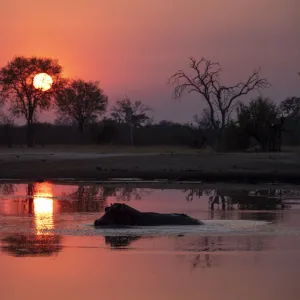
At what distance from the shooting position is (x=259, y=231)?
47.9 feet

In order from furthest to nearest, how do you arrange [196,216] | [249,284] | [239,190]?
[239,190] < [196,216] < [249,284]

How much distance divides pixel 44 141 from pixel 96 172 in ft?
160

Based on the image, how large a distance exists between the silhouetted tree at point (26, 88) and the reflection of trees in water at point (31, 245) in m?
62.8

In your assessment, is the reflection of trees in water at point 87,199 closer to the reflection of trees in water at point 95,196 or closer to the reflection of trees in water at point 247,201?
the reflection of trees in water at point 95,196

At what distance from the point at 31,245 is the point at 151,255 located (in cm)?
215

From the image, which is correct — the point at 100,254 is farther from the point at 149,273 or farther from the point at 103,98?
the point at 103,98

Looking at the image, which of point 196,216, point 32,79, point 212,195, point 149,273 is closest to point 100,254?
point 149,273

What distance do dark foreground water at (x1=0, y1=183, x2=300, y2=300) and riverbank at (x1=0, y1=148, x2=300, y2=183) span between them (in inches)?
510

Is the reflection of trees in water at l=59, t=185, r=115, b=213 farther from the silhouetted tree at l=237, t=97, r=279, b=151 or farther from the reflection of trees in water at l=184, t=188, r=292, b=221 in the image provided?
the silhouetted tree at l=237, t=97, r=279, b=151

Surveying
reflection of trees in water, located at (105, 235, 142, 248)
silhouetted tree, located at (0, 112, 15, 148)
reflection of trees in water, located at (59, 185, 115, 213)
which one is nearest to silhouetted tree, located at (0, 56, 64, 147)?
silhouetted tree, located at (0, 112, 15, 148)

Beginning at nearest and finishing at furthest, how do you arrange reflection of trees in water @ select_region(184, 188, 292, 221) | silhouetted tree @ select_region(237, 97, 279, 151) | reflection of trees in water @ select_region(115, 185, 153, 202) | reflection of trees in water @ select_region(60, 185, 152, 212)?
reflection of trees in water @ select_region(184, 188, 292, 221)
reflection of trees in water @ select_region(60, 185, 152, 212)
reflection of trees in water @ select_region(115, 185, 153, 202)
silhouetted tree @ select_region(237, 97, 279, 151)

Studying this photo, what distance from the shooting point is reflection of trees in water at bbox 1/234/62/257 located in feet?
38.9

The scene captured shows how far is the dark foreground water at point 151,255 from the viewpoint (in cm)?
933

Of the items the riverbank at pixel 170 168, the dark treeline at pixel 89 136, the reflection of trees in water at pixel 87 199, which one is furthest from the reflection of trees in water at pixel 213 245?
the dark treeline at pixel 89 136
